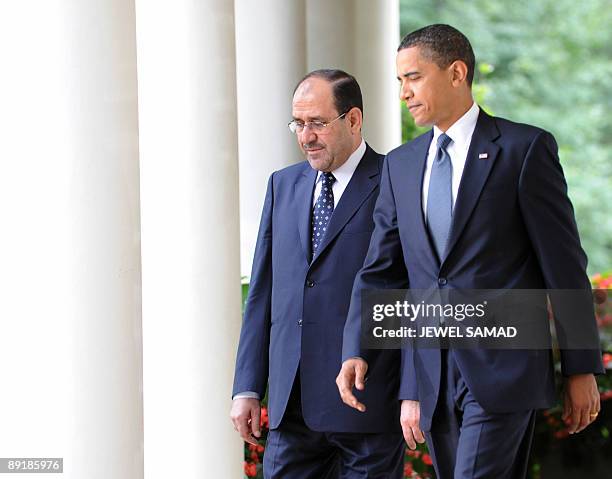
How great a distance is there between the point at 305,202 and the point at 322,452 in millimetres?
1061

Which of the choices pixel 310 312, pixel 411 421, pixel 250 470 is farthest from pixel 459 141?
pixel 250 470

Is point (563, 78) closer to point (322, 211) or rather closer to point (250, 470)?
point (250, 470)

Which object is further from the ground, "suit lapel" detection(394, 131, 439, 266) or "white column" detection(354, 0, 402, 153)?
"white column" detection(354, 0, 402, 153)

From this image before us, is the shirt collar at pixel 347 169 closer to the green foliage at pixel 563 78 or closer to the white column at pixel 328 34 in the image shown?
the white column at pixel 328 34

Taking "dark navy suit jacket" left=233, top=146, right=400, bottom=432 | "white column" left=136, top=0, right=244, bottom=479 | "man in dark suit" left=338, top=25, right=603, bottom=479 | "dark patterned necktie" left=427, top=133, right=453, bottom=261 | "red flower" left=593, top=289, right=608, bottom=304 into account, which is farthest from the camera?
"red flower" left=593, top=289, right=608, bottom=304

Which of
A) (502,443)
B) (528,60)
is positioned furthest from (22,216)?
(528,60)

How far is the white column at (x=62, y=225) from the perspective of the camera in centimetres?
431

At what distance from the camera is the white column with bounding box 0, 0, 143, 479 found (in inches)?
170

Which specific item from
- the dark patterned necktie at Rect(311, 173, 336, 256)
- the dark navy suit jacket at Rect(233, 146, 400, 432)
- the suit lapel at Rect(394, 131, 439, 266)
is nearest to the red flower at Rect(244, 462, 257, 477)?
the dark navy suit jacket at Rect(233, 146, 400, 432)

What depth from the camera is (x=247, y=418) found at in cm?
516

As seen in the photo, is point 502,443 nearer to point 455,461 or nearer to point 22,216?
point 455,461

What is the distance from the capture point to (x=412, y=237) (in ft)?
15.3

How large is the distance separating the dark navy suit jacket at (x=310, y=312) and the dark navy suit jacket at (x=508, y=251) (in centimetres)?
41

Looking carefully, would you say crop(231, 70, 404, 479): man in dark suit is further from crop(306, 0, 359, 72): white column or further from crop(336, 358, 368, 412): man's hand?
crop(306, 0, 359, 72): white column
